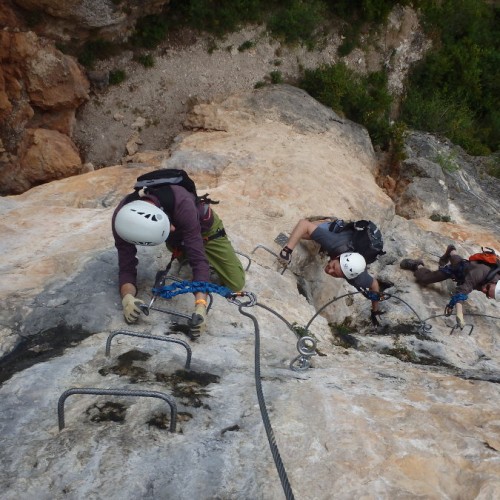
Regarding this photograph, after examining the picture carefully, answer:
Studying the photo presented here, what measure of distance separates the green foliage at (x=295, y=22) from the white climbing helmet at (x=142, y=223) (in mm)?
10635

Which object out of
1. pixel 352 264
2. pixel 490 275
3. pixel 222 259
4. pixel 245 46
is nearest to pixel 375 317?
pixel 352 264

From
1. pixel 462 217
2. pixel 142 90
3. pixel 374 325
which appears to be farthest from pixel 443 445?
pixel 142 90

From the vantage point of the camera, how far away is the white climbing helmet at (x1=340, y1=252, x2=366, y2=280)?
21.6 feet

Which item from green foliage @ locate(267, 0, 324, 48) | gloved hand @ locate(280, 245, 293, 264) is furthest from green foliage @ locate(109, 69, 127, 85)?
gloved hand @ locate(280, 245, 293, 264)

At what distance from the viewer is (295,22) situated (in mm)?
13594

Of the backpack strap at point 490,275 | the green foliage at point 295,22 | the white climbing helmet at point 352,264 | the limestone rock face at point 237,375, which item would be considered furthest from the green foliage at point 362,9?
the white climbing helmet at point 352,264

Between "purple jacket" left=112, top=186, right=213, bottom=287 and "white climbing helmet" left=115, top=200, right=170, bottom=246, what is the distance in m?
0.21

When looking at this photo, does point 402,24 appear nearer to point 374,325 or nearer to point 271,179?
point 271,179

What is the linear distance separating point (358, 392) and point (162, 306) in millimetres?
2225

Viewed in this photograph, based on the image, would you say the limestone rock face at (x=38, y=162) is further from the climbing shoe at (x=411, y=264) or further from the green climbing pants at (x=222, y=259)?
the climbing shoe at (x=411, y=264)

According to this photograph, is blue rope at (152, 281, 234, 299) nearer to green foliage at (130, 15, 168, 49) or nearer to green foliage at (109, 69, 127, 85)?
green foliage at (109, 69, 127, 85)

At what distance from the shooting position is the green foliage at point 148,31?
12078mm

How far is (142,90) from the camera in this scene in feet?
40.0

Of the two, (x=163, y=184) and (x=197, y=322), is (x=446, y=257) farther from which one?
(x=163, y=184)
